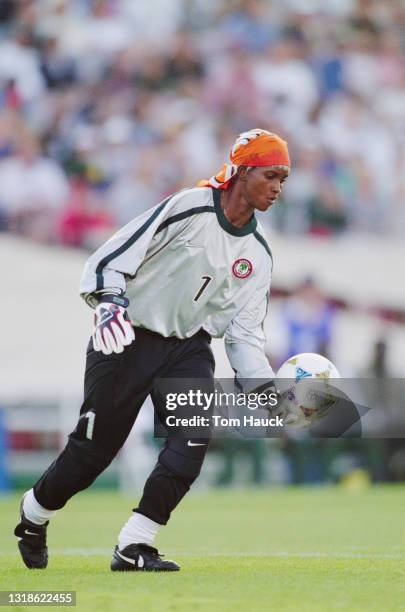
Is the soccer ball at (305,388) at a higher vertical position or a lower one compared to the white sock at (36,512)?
higher

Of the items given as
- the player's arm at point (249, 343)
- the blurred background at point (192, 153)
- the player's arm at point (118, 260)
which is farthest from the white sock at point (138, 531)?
the blurred background at point (192, 153)

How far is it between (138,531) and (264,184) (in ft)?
5.80

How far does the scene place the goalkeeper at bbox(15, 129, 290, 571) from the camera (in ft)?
20.2

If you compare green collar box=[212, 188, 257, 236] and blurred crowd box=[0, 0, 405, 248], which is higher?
blurred crowd box=[0, 0, 405, 248]

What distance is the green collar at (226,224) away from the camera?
248 inches

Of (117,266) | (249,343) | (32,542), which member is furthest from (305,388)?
(32,542)

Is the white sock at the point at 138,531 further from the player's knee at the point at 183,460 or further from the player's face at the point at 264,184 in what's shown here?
the player's face at the point at 264,184

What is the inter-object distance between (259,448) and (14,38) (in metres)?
6.99

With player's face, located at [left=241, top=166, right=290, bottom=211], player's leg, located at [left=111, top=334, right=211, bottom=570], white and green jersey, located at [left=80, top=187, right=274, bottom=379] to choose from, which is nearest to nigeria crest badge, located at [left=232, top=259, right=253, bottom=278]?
white and green jersey, located at [left=80, top=187, right=274, bottom=379]

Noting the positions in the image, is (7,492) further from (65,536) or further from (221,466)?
(65,536)

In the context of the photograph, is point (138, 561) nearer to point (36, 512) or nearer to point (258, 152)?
point (36, 512)

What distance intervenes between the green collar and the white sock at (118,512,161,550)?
145 centimetres

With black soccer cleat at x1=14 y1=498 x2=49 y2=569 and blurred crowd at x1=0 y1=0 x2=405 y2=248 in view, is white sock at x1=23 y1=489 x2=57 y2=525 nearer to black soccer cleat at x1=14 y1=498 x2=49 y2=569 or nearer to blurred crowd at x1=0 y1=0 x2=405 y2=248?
black soccer cleat at x1=14 y1=498 x2=49 y2=569

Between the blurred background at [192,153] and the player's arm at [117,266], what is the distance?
9918mm
